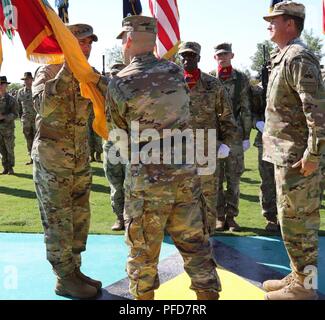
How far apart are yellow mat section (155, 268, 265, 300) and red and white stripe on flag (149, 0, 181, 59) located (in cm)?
286

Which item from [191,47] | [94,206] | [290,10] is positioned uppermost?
[290,10]

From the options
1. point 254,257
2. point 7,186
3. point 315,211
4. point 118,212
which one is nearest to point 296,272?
point 315,211

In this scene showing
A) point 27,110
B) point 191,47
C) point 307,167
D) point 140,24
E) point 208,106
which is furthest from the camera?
point 27,110

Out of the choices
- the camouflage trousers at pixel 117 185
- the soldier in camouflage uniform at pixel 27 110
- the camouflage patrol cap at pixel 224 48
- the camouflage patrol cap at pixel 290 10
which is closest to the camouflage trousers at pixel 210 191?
the camouflage trousers at pixel 117 185

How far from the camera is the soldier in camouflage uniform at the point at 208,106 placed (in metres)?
4.38

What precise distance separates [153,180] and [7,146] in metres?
8.25

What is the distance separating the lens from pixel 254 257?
4562 millimetres

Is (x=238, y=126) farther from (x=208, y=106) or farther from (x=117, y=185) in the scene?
(x=117, y=185)

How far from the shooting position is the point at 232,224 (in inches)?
219

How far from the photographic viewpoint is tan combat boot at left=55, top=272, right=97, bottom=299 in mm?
3643

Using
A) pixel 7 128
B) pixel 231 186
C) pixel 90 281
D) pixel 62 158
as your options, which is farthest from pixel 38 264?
pixel 7 128

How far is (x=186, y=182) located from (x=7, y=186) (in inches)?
264
